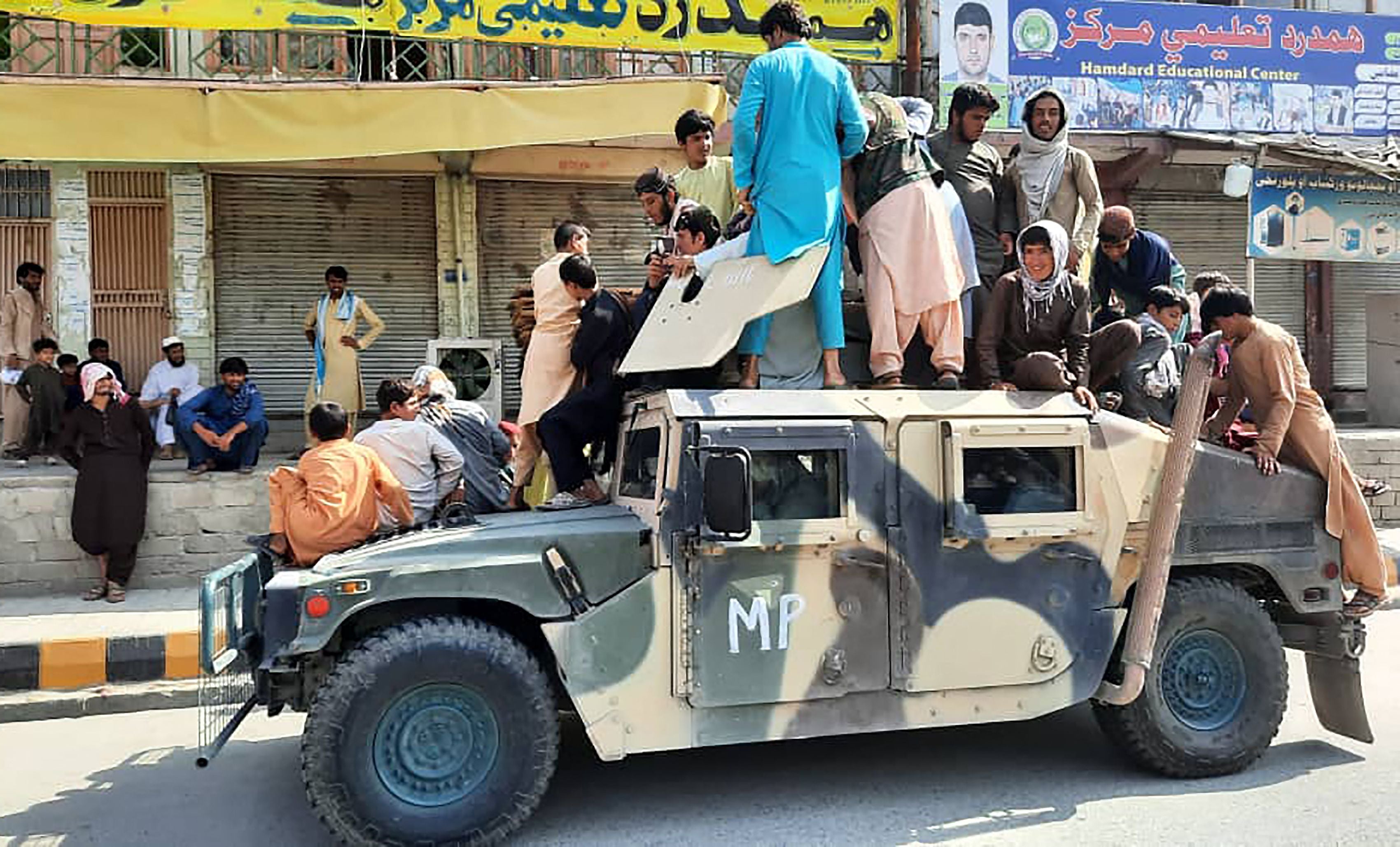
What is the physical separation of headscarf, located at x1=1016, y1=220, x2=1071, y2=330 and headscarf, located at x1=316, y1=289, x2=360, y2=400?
679 cm

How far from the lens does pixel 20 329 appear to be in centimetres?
998

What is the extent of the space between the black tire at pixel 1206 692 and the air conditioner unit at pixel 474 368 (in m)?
6.54

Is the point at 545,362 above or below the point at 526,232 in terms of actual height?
below

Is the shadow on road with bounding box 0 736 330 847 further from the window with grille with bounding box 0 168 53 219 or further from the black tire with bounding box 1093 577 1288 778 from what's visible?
the window with grille with bounding box 0 168 53 219

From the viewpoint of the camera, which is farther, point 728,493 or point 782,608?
point 782,608

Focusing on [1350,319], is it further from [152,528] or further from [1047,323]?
[152,528]

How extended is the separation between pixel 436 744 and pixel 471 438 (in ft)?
7.35

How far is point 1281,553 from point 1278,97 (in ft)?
27.4

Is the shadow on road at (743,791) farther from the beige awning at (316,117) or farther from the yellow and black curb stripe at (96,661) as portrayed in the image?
the beige awning at (316,117)

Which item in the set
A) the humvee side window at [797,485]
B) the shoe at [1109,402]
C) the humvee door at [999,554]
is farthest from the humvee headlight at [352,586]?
the shoe at [1109,402]

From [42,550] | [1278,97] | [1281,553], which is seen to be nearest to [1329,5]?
[1278,97]

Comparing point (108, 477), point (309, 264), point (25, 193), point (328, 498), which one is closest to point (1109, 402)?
point (328, 498)

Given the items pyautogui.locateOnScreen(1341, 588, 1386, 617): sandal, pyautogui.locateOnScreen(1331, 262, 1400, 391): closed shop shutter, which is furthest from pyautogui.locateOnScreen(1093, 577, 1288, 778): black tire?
pyautogui.locateOnScreen(1331, 262, 1400, 391): closed shop shutter

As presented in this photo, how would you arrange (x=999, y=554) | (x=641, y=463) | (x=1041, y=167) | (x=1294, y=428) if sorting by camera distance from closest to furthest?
(x=999, y=554) → (x=641, y=463) → (x=1294, y=428) → (x=1041, y=167)
